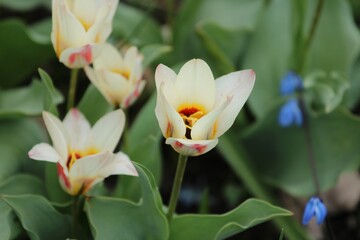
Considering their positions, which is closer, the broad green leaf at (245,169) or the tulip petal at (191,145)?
the tulip petal at (191,145)

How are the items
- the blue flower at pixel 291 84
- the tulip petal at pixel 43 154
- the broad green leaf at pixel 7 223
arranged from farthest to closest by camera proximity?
the blue flower at pixel 291 84 → the broad green leaf at pixel 7 223 → the tulip petal at pixel 43 154

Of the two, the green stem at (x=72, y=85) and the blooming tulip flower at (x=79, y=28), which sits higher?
the blooming tulip flower at (x=79, y=28)

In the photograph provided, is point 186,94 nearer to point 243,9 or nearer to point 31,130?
point 31,130

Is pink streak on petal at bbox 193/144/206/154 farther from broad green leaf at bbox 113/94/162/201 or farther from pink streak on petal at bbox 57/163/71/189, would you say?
broad green leaf at bbox 113/94/162/201

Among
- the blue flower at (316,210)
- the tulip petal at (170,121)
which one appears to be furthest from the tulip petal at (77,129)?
the blue flower at (316,210)

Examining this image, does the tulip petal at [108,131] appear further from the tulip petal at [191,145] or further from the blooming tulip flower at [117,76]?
the tulip petal at [191,145]

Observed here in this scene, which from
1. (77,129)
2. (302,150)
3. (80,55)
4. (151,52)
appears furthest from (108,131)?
(302,150)

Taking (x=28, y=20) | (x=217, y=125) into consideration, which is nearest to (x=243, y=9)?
(x=28, y=20)
